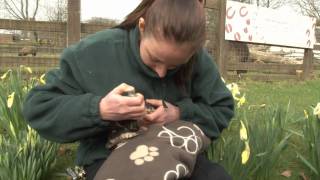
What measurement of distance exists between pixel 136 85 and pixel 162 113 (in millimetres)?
130

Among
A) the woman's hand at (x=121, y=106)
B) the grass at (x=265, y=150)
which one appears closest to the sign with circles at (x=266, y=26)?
the grass at (x=265, y=150)

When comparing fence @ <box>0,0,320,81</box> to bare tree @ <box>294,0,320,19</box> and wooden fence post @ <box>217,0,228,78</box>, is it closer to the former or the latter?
wooden fence post @ <box>217,0,228,78</box>

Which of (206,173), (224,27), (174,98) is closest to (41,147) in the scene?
(174,98)

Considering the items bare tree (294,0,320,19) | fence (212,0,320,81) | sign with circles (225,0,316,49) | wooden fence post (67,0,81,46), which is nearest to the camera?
wooden fence post (67,0,81,46)

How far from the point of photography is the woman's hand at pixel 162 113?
5.22 feet

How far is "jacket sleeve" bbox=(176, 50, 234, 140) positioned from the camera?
1.73m

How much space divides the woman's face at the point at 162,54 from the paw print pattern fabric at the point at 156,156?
19 centimetres

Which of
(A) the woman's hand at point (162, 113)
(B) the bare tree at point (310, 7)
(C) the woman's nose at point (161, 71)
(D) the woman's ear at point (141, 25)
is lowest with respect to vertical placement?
(A) the woman's hand at point (162, 113)

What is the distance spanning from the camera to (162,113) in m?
1.62

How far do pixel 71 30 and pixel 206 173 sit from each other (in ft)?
14.2

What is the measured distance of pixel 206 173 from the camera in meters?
1.60

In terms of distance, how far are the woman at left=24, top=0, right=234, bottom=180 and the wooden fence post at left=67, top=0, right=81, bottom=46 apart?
13.2 ft

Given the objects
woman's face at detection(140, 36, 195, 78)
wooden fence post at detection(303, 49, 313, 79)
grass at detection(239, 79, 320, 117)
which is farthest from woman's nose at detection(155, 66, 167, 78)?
wooden fence post at detection(303, 49, 313, 79)

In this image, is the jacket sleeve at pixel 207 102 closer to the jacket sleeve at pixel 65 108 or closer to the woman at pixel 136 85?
the woman at pixel 136 85
